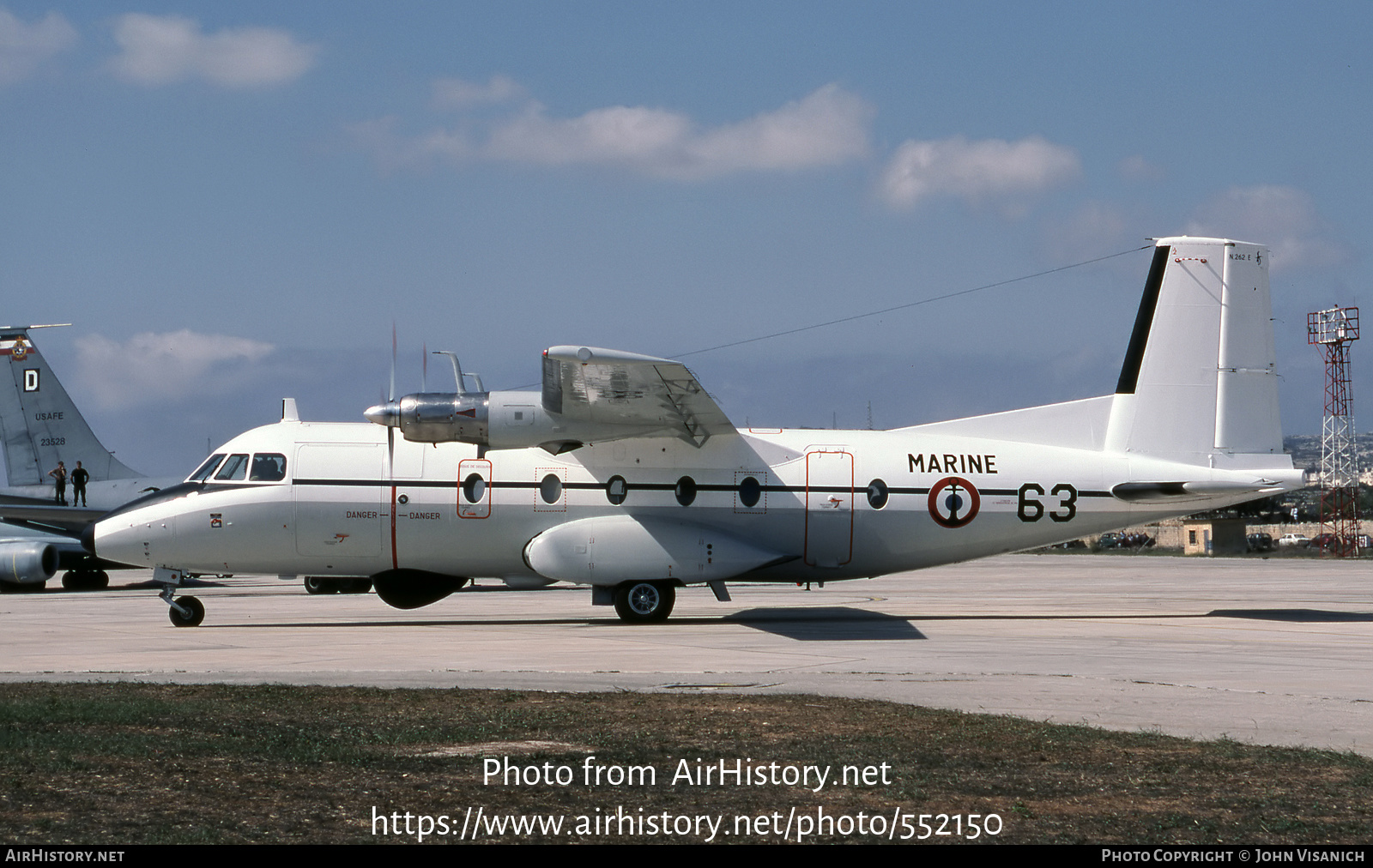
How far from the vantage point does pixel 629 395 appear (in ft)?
59.1

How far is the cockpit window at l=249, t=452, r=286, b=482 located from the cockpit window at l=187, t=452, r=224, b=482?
25.6 inches

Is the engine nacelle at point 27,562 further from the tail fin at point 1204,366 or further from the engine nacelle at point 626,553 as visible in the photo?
the tail fin at point 1204,366

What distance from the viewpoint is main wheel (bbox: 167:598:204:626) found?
19.6m

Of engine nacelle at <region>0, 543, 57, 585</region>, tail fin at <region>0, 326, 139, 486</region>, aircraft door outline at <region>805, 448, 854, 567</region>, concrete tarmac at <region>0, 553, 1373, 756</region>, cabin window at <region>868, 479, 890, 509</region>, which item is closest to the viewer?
concrete tarmac at <region>0, 553, 1373, 756</region>

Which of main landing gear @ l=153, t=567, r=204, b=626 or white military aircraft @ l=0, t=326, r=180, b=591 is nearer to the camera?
main landing gear @ l=153, t=567, r=204, b=626

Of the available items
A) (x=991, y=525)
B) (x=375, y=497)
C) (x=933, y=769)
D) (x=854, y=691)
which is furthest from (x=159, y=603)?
(x=933, y=769)

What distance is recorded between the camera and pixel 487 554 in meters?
19.6

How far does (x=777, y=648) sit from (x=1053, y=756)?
7885mm

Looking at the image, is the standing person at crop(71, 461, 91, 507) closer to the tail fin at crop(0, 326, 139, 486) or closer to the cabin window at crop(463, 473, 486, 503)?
the tail fin at crop(0, 326, 139, 486)

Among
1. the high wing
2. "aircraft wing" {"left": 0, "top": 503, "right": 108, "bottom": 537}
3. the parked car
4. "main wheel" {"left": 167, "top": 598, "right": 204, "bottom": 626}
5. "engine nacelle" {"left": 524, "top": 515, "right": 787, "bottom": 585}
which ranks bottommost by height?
the parked car

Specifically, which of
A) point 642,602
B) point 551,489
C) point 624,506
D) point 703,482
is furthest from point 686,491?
point 551,489

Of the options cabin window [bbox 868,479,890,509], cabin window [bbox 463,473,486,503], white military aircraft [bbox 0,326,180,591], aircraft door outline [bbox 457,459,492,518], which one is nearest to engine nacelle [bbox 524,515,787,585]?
aircraft door outline [bbox 457,459,492,518]

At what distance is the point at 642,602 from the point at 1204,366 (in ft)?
35.1
